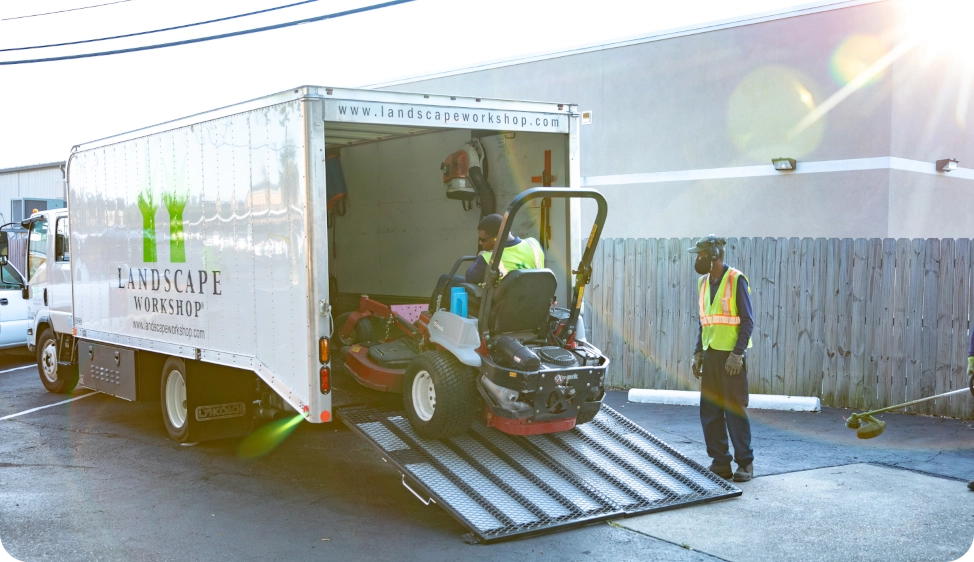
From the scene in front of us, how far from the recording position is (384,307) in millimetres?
8156

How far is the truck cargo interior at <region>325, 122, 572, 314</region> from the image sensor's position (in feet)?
26.9

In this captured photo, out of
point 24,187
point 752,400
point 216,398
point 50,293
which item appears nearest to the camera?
point 216,398

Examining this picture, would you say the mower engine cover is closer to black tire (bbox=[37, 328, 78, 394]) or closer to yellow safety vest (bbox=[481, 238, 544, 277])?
yellow safety vest (bbox=[481, 238, 544, 277])

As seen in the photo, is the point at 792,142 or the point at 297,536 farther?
the point at 792,142

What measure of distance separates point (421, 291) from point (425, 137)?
1764 millimetres

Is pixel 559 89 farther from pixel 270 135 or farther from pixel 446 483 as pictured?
pixel 446 483

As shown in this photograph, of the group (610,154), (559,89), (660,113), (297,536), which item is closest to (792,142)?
(660,113)

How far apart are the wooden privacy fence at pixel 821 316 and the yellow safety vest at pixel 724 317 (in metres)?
3.56

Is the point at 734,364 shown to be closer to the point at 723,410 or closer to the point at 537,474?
the point at 723,410

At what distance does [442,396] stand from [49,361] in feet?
24.5

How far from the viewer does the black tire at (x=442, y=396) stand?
6.43m

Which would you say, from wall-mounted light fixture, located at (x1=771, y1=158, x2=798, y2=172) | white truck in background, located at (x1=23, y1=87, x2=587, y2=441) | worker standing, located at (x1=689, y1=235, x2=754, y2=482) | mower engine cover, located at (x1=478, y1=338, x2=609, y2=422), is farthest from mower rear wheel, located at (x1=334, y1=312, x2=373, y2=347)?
wall-mounted light fixture, located at (x1=771, y1=158, x2=798, y2=172)

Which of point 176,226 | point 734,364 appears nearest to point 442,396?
point 734,364

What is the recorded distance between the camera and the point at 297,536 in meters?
5.89
